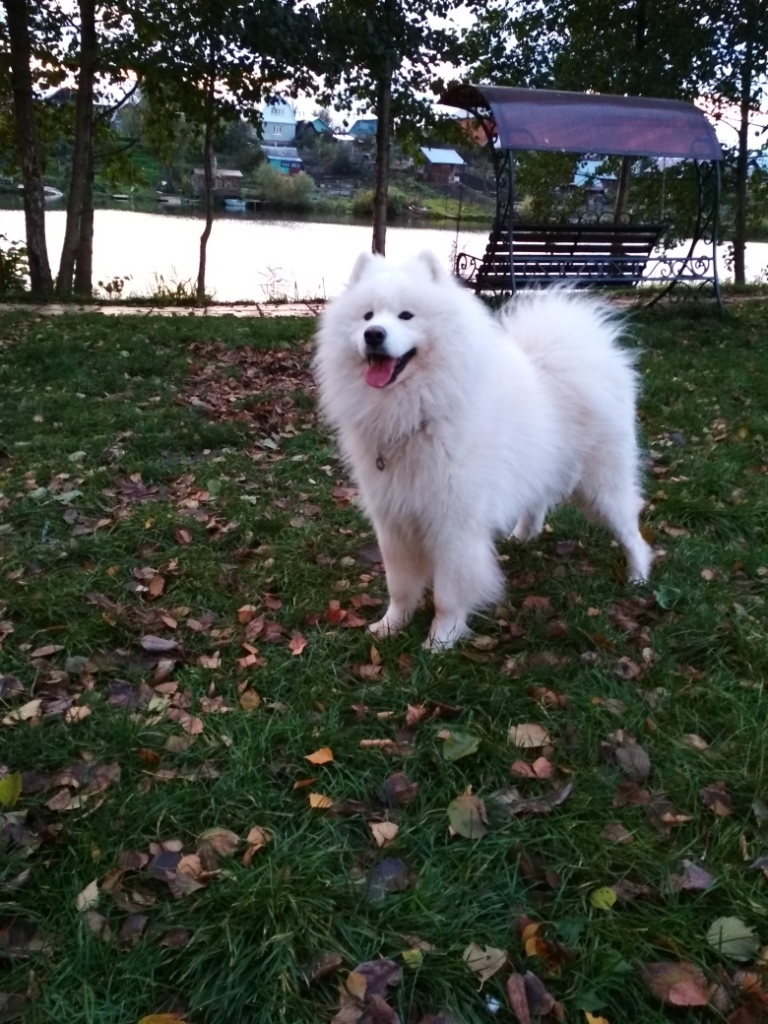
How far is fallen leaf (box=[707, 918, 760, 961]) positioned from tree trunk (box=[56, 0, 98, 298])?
11.0m

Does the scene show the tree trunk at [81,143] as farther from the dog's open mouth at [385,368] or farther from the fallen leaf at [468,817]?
the fallen leaf at [468,817]

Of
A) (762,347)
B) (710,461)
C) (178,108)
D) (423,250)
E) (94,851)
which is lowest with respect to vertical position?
(94,851)

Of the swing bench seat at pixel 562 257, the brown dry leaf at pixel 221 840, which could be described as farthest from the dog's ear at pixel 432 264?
the swing bench seat at pixel 562 257

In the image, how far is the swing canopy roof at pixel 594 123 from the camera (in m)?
7.79

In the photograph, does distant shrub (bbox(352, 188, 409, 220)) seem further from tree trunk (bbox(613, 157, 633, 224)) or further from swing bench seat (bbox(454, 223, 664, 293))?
swing bench seat (bbox(454, 223, 664, 293))

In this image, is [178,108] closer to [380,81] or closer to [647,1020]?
[380,81]

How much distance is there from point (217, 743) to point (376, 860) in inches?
25.0

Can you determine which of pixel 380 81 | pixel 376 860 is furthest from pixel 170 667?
pixel 380 81

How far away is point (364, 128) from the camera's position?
12.2 metres

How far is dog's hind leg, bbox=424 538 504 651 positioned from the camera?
9.21 ft

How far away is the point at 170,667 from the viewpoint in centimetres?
267

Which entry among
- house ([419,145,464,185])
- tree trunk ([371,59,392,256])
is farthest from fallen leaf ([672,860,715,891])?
house ([419,145,464,185])

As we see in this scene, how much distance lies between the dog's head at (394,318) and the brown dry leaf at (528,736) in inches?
47.2

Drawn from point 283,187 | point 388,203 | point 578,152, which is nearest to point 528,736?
point 578,152
